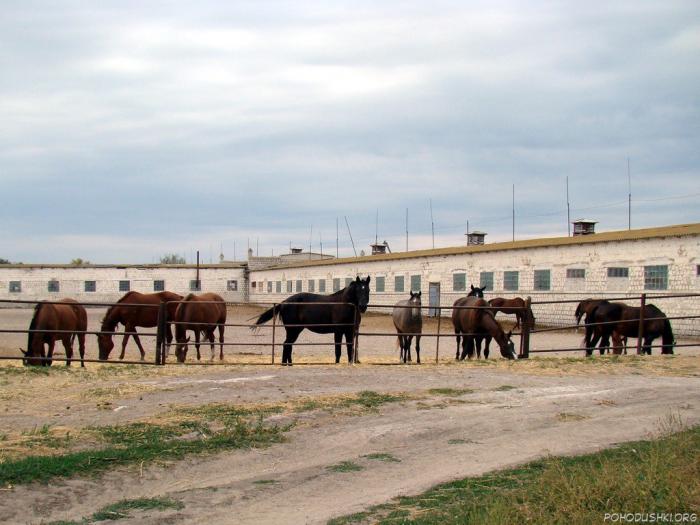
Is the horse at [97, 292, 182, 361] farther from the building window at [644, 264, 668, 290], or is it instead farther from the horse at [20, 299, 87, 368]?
the building window at [644, 264, 668, 290]

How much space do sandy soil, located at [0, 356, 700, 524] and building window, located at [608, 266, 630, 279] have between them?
13570mm

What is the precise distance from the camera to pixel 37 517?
5.64 meters

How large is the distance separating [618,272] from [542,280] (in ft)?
13.5

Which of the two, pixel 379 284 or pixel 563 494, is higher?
pixel 379 284

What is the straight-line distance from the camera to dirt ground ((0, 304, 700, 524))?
6.16 metres

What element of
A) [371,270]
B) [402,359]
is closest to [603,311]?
[402,359]

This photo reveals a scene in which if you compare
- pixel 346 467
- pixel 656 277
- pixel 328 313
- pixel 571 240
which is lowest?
pixel 346 467

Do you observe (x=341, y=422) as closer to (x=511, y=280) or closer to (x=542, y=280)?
(x=542, y=280)

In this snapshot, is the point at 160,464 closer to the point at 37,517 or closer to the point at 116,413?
the point at 37,517

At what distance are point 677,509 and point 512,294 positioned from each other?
95.3 ft

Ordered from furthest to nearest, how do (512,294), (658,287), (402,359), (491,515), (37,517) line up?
(512,294) → (658,287) → (402,359) → (37,517) → (491,515)

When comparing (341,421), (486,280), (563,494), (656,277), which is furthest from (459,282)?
(563,494)

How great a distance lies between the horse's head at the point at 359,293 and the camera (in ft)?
55.1

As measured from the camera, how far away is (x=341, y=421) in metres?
9.28
